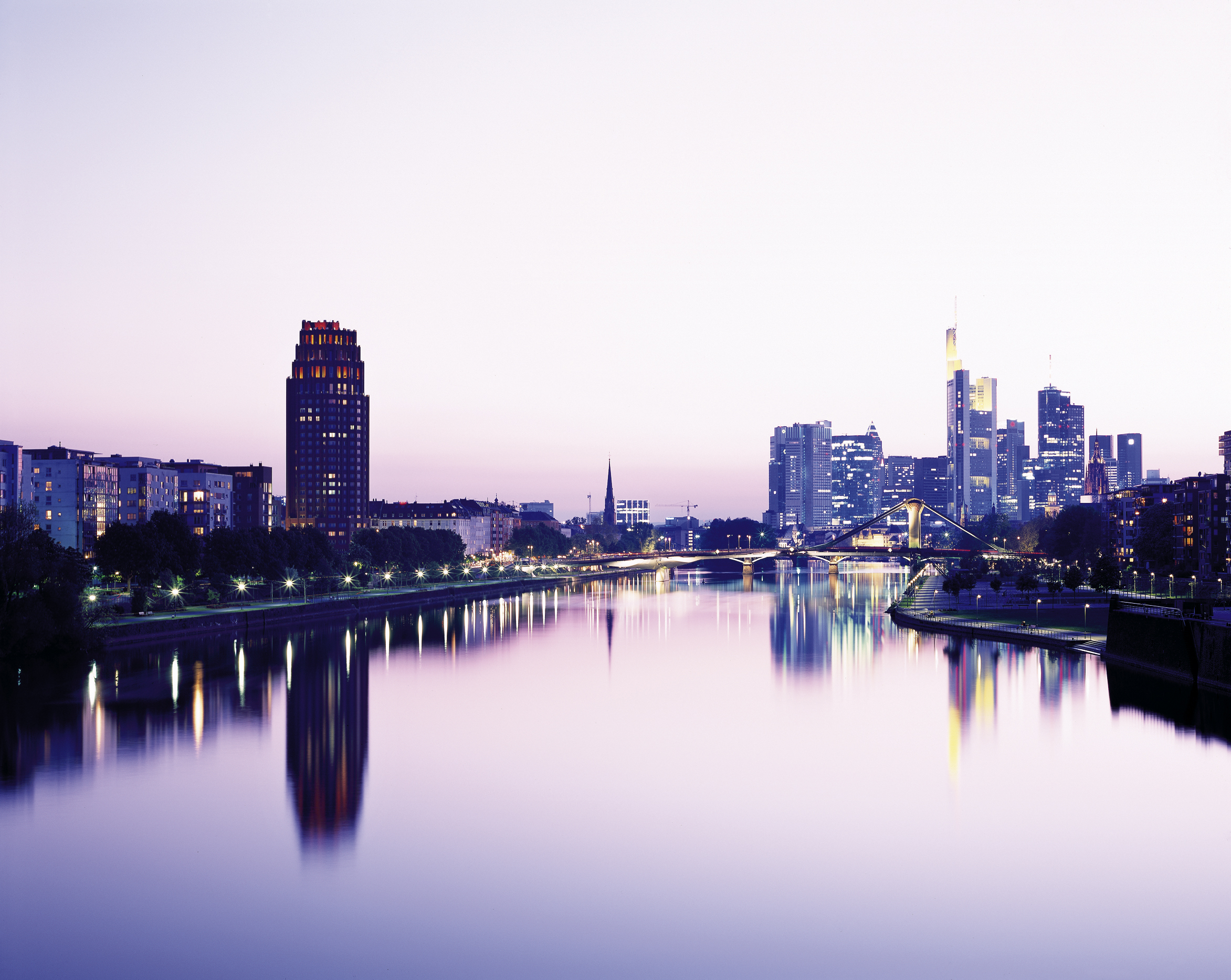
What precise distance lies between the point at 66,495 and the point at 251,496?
32712 mm

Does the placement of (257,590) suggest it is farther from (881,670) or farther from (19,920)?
(19,920)

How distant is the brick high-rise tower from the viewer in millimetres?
133125

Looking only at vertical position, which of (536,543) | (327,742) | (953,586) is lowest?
(327,742)

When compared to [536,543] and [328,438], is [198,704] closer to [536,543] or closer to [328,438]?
[328,438]

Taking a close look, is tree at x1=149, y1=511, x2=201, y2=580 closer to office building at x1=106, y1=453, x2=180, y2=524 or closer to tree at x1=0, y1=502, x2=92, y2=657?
tree at x1=0, y1=502, x2=92, y2=657

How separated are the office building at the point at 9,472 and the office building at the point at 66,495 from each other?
337cm

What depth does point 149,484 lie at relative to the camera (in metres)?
106

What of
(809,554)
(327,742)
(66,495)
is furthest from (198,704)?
(809,554)

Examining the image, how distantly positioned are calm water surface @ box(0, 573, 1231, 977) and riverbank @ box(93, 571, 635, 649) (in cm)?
565

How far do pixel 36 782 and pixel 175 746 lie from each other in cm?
423

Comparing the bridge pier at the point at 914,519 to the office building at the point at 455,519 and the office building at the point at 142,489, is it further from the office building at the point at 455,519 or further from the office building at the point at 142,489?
the office building at the point at 142,489

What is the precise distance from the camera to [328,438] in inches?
5315

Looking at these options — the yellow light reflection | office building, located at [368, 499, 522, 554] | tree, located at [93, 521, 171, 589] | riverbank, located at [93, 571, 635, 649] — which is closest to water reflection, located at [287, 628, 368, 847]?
the yellow light reflection

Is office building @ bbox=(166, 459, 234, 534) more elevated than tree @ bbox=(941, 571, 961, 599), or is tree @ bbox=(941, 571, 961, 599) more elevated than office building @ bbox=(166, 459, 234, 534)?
office building @ bbox=(166, 459, 234, 534)
